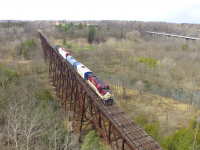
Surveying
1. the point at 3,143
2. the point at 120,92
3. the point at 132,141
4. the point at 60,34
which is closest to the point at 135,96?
the point at 120,92

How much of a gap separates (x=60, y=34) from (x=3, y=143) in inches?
3757

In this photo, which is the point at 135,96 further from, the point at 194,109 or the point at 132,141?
the point at 132,141

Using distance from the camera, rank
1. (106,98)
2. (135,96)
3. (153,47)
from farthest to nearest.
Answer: (153,47) → (135,96) → (106,98)

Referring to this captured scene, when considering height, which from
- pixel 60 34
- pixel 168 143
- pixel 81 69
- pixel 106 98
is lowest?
pixel 168 143

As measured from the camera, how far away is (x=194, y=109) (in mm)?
32125

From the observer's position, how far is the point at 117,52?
71.2 metres

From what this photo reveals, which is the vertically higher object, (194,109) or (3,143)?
(3,143)

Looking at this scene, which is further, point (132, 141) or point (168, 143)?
point (168, 143)

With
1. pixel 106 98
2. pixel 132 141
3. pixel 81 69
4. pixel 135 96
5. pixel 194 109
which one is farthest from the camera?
pixel 135 96

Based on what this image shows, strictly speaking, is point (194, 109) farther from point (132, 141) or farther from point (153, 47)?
point (153, 47)

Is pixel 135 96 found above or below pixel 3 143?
below

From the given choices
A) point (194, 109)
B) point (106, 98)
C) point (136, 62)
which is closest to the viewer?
point (106, 98)

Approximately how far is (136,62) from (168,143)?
41.1m

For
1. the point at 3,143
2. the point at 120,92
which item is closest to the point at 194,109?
the point at 120,92
